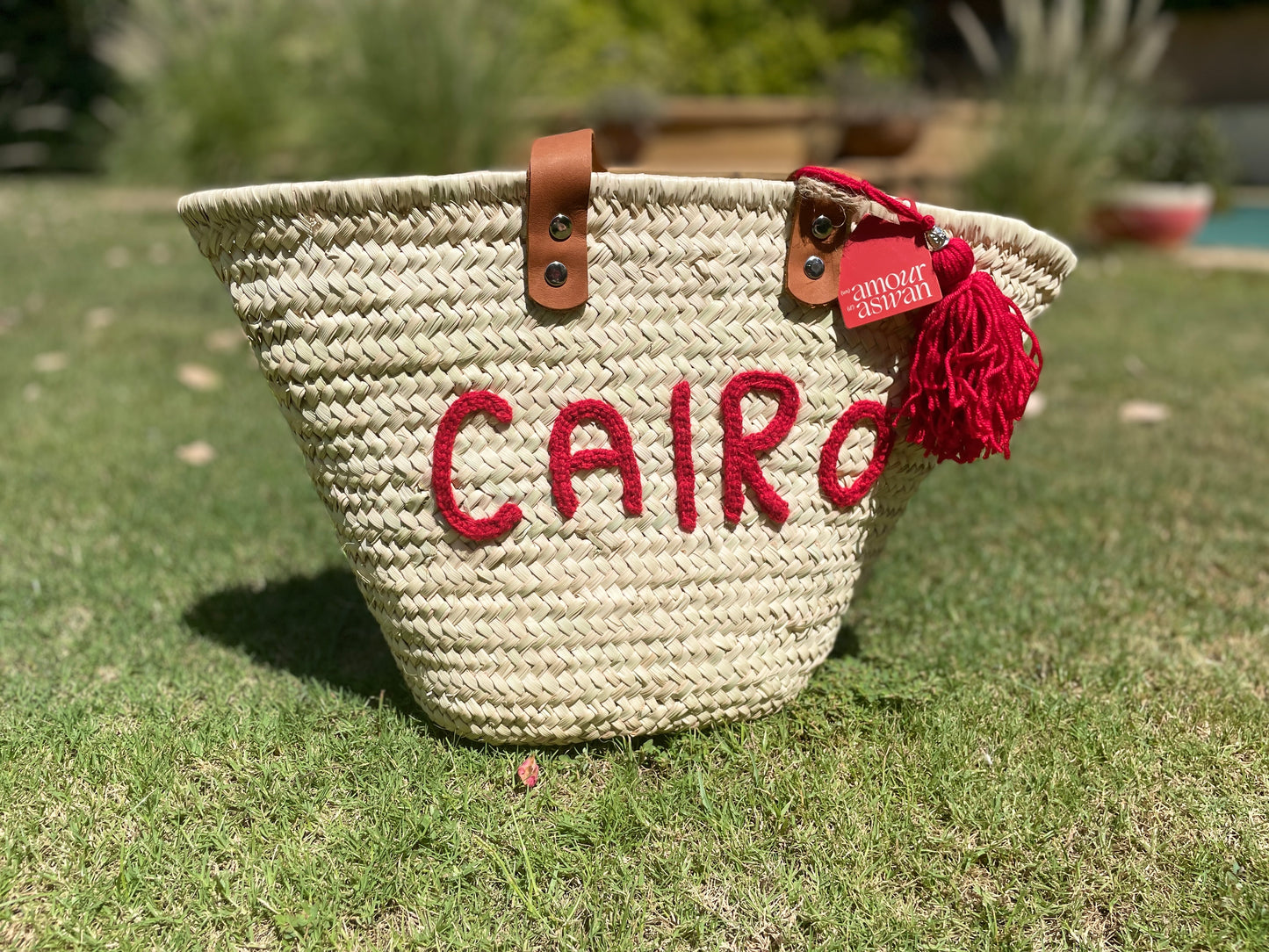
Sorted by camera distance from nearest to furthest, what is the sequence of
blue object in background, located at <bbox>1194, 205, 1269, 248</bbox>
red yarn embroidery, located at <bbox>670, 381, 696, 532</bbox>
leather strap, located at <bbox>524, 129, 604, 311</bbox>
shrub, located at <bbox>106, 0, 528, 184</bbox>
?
leather strap, located at <bbox>524, 129, 604, 311</bbox> < red yarn embroidery, located at <bbox>670, 381, 696, 532</bbox> < shrub, located at <bbox>106, 0, 528, 184</bbox> < blue object in background, located at <bbox>1194, 205, 1269, 248</bbox>

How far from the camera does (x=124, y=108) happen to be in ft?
25.9

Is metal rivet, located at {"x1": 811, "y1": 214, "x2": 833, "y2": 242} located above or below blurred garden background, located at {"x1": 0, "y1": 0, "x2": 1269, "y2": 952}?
above

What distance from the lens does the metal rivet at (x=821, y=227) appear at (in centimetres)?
109

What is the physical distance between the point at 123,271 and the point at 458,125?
1817mm

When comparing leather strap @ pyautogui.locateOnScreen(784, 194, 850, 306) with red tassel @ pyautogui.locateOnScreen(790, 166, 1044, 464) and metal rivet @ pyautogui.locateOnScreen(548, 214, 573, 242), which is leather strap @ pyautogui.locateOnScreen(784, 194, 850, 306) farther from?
metal rivet @ pyautogui.locateOnScreen(548, 214, 573, 242)

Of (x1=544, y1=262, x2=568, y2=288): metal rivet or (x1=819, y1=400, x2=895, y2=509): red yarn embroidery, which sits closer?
(x1=544, y1=262, x2=568, y2=288): metal rivet

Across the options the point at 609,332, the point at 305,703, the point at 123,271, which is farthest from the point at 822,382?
the point at 123,271

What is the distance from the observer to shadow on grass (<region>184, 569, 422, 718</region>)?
1.43 metres

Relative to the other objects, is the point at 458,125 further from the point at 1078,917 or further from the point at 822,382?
the point at 1078,917

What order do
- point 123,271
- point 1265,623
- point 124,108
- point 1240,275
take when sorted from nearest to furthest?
point 1265,623 < point 123,271 < point 1240,275 < point 124,108

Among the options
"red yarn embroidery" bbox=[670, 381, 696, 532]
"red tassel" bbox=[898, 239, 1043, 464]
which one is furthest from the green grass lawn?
"red tassel" bbox=[898, 239, 1043, 464]

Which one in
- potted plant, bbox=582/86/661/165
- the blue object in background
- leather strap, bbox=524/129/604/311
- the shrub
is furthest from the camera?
the blue object in background

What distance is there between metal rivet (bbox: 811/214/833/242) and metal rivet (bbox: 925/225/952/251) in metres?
0.11

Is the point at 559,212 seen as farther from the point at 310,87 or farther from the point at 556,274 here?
the point at 310,87
